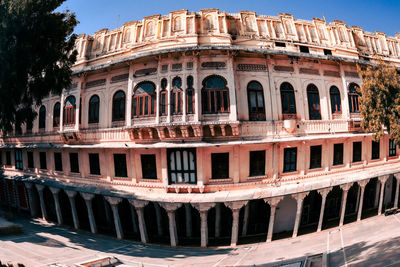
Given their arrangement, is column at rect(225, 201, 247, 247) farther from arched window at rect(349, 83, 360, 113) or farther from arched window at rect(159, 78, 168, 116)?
arched window at rect(349, 83, 360, 113)

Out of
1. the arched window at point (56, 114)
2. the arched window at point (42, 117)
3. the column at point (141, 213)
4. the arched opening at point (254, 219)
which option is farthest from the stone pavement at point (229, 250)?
the arched window at point (42, 117)

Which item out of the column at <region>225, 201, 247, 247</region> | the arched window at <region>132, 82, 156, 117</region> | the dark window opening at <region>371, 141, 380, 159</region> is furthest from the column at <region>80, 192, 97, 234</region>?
the dark window opening at <region>371, 141, 380, 159</region>

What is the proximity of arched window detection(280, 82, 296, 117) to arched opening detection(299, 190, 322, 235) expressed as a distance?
6.27 meters

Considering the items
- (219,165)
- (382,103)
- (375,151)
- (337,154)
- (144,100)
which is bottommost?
(375,151)

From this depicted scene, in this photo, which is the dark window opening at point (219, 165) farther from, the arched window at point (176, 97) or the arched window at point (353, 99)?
the arched window at point (353, 99)

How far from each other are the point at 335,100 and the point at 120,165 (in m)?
15.9

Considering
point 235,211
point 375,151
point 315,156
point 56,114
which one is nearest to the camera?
point 235,211

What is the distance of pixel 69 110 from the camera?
57.1 ft

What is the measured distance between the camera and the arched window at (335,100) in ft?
52.7

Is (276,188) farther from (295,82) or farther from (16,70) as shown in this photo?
(16,70)

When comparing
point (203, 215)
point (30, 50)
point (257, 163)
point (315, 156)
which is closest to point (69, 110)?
point (30, 50)

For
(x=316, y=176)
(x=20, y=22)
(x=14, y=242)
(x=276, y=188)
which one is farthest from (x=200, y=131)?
(x=14, y=242)

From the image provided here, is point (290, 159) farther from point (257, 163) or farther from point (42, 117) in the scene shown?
point (42, 117)

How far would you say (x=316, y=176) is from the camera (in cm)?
1521
